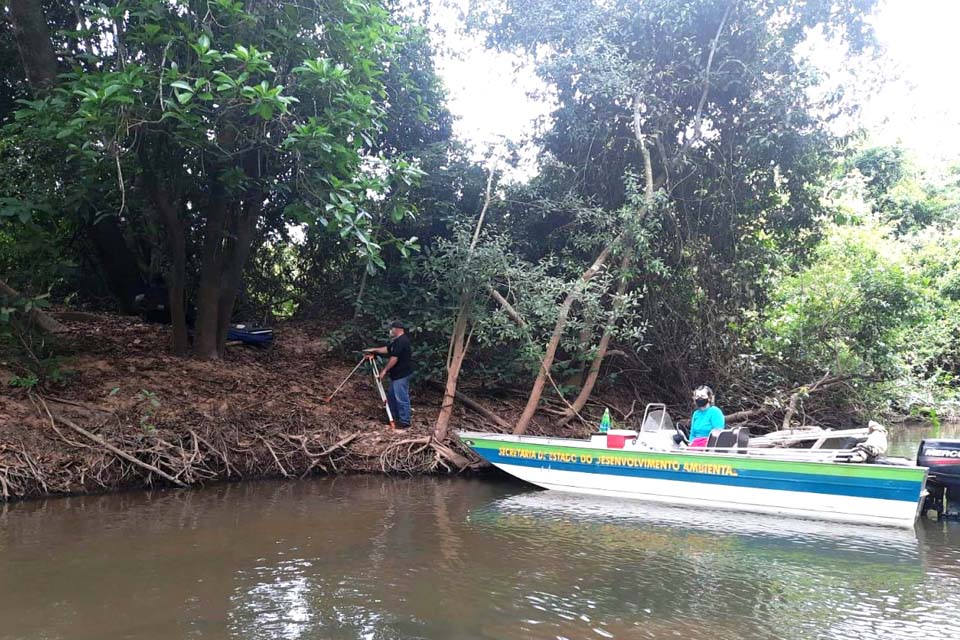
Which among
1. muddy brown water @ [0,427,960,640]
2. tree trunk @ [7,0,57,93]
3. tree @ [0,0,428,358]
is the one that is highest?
tree trunk @ [7,0,57,93]

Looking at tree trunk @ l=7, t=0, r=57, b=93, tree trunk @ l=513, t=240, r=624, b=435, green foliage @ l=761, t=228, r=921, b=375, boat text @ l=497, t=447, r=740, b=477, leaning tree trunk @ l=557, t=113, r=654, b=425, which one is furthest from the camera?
green foliage @ l=761, t=228, r=921, b=375

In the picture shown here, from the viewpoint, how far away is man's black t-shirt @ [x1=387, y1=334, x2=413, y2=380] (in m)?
11.4

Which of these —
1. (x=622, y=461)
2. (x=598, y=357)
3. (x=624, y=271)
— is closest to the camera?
(x=622, y=461)

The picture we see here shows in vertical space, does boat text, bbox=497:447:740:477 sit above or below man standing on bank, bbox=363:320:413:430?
below

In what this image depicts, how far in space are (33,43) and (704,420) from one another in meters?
10.3

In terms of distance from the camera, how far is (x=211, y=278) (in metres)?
11.5

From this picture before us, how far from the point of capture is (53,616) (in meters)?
4.89

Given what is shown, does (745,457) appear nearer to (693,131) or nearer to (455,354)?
(455,354)

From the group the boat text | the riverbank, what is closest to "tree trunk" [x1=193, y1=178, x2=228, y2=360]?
the riverbank

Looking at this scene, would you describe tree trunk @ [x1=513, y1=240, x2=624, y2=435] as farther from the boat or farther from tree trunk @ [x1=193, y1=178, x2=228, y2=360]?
tree trunk @ [x1=193, y1=178, x2=228, y2=360]

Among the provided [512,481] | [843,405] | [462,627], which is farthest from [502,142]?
[462,627]

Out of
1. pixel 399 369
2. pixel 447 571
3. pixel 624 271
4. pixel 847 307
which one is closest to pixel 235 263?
pixel 399 369

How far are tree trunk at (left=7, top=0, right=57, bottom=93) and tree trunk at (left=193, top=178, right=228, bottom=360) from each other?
8.18ft

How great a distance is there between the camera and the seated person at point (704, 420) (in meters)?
9.53
